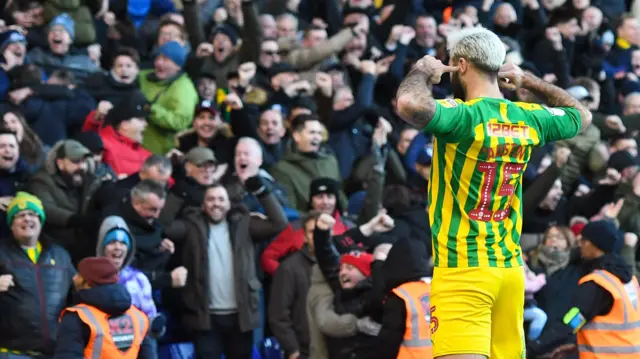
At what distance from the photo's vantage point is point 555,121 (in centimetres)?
750

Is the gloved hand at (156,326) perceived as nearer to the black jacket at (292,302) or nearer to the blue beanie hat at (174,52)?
the black jacket at (292,302)

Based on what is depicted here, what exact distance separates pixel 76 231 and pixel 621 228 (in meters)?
5.60

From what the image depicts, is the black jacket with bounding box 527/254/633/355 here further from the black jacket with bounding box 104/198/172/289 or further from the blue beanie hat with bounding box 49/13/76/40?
the blue beanie hat with bounding box 49/13/76/40

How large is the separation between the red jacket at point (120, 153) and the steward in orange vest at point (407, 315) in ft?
14.0

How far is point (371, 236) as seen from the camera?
11.5 m

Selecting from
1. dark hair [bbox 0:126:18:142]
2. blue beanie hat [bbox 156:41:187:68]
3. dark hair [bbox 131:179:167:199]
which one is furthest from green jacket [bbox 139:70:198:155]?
dark hair [bbox 131:179:167:199]

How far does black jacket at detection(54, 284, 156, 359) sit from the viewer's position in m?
8.80

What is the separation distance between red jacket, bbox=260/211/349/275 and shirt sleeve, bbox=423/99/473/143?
498 cm

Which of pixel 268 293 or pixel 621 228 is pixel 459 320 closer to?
pixel 268 293

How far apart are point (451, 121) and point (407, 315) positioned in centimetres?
236

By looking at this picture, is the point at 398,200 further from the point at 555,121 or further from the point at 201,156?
the point at 555,121

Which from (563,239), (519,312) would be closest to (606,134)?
(563,239)

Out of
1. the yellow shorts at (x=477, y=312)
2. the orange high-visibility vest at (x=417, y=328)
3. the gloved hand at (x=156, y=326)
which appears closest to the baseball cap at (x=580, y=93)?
the gloved hand at (x=156, y=326)

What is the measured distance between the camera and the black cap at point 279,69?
1488 cm
